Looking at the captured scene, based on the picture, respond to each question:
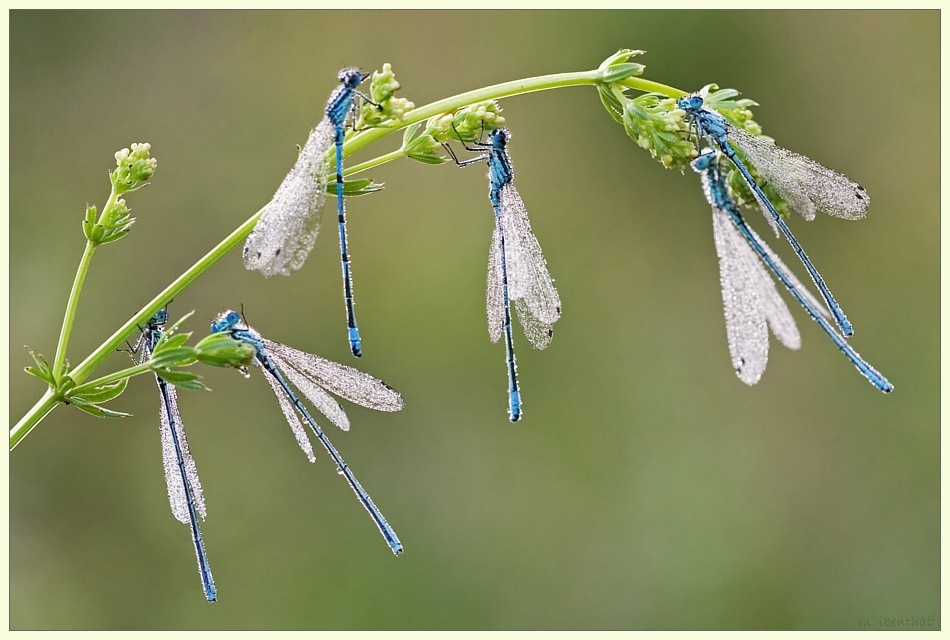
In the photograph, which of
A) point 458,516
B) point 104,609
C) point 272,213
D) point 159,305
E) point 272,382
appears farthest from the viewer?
point 458,516

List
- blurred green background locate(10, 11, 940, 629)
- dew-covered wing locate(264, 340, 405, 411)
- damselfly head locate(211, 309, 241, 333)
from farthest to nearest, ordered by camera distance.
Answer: blurred green background locate(10, 11, 940, 629), dew-covered wing locate(264, 340, 405, 411), damselfly head locate(211, 309, 241, 333)

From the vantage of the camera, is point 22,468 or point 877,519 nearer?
point 22,468

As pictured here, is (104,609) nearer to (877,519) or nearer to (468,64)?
(468,64)

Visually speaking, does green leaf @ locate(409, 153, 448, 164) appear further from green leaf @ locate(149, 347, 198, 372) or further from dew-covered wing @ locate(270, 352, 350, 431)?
dew-covered wing @ locate(270, 352, 350, 431)

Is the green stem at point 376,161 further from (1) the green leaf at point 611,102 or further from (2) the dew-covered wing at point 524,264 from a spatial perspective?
(2) the dew-covered wing at point 524,264

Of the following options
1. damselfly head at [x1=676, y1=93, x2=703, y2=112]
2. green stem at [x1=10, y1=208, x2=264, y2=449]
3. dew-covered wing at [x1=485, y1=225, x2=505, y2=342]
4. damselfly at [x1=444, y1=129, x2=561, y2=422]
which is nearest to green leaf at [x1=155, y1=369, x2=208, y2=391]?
green stem at [x1=10, y1=208, x2=264, y2=449]

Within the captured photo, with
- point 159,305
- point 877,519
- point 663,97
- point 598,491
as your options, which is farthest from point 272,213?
point 877,519
